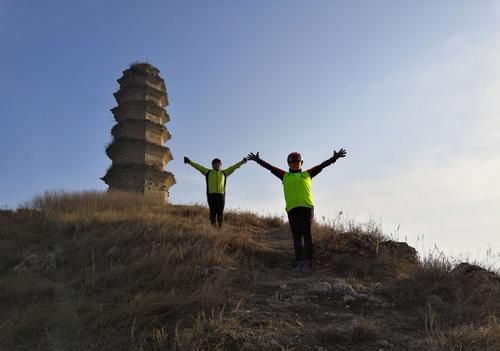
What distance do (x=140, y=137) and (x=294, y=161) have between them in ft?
52.0

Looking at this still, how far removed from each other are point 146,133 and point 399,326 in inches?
777

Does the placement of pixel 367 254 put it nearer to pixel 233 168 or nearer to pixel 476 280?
pixel 476 280

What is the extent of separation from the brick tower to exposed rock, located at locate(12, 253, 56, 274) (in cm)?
1288

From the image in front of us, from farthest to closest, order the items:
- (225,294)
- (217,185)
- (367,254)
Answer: (217,185) < (367,254) < (225,294)

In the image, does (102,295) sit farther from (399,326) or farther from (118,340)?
(399,326)

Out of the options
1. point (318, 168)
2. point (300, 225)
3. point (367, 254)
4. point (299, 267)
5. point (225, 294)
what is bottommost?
point (225, 294)

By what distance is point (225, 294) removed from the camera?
236 inches

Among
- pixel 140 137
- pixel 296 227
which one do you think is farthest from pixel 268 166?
pixel 140 137

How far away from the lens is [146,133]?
2322 cm

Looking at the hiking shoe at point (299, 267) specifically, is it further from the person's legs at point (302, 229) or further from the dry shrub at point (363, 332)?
the dry shrub at point (363, 332)

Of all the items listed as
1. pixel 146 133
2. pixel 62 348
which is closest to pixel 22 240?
pixel 62 348

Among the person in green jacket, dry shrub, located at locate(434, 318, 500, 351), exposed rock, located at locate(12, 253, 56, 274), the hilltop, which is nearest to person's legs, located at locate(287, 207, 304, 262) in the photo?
the hilltop

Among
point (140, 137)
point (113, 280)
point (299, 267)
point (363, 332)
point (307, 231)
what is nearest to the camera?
point (363, 332)

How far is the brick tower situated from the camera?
2197 cm
